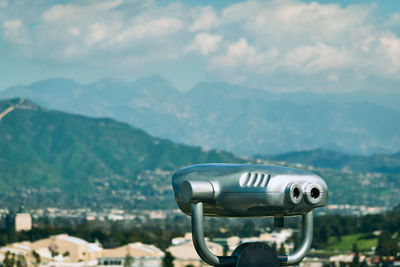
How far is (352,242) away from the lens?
129 meters

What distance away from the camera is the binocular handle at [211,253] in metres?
8.05

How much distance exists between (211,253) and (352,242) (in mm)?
123571

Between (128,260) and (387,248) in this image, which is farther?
(387,248)

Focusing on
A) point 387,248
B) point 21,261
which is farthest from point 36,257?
point 387,248

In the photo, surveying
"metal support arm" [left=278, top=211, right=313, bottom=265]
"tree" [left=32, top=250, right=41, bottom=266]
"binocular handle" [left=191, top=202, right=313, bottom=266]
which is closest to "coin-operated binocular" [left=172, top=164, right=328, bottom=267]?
"binocular handle" [left=191, top=202, right=313, bottom=266]

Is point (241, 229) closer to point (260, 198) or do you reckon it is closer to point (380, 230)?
point (380, 230)

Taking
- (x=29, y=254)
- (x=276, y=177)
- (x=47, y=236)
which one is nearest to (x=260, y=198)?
(x=276, y=177)

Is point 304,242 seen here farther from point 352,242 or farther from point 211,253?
point 352,242

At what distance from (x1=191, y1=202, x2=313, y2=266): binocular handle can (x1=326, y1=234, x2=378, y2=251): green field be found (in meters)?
114

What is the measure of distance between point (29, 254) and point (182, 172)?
9555 centimetres

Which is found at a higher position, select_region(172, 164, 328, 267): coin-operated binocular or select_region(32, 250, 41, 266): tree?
select_region(172, 164, 328, 267): coin-operated binocular

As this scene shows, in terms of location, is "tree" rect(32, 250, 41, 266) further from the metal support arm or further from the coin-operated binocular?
the coin-operated binocular

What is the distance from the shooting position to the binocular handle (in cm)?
805

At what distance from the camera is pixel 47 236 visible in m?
126
